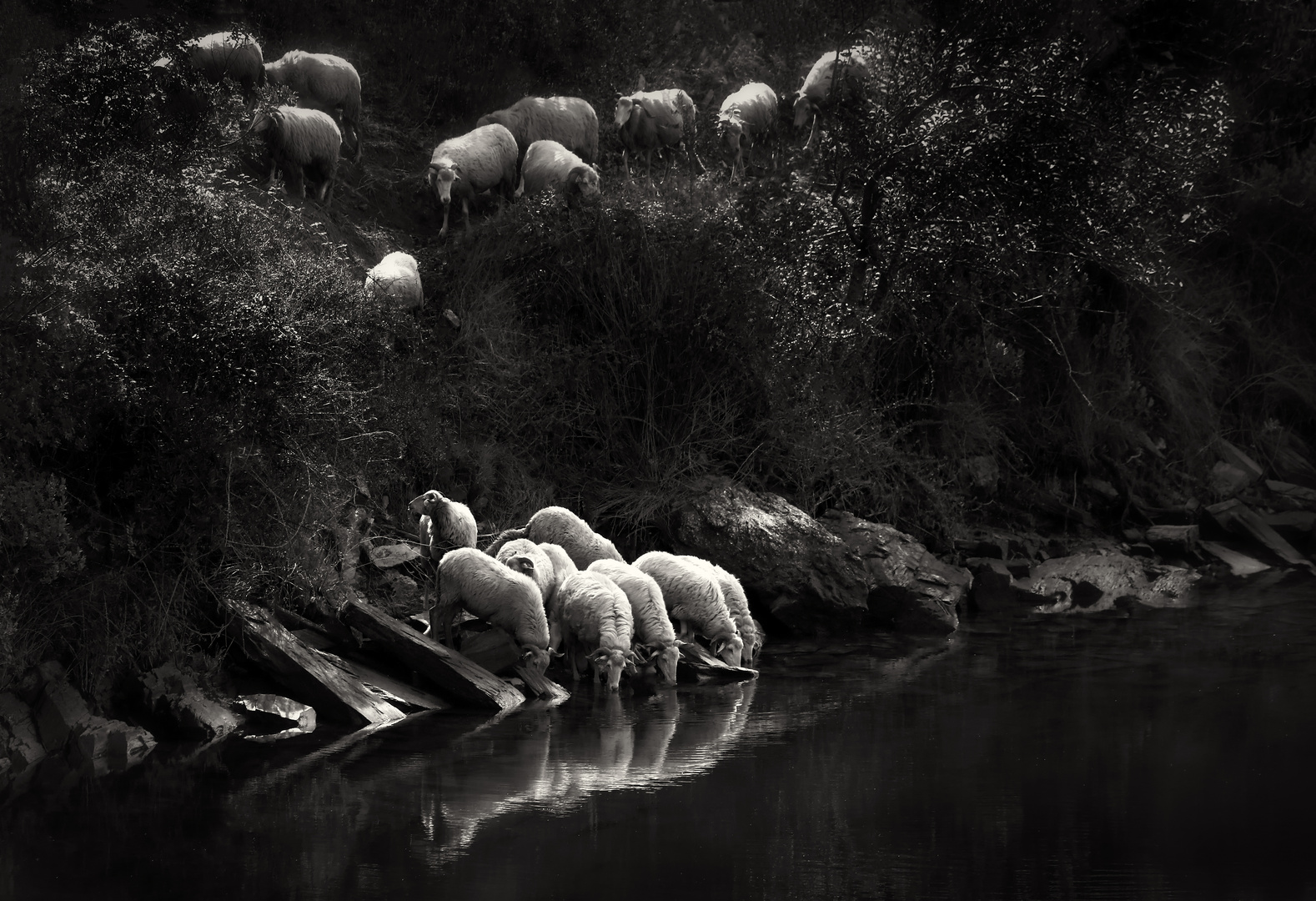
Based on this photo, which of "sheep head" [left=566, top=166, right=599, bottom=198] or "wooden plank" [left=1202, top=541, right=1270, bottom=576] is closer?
"sheep head" [left=566, top=166, right=599, bottom=198]

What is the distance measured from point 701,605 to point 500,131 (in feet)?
27.8

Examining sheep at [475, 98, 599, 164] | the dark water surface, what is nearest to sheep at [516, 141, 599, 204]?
sheep at [475, 98, 599, 164]

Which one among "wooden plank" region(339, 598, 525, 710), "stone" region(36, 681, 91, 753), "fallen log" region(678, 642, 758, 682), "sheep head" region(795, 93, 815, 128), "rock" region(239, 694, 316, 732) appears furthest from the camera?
"sheep head" region(795, 93, 815, 128)

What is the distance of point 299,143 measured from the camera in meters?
16.0

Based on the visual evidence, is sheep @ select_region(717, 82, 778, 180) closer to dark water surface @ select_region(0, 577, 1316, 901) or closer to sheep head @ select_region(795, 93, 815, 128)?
sheep head @ select_region(795, 93, 815, 128)

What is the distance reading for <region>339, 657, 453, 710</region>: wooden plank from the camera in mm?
10062

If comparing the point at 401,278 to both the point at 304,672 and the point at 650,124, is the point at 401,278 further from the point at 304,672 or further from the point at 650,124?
the point at 650,124

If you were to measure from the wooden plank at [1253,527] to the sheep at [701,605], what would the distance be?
27.7 feet

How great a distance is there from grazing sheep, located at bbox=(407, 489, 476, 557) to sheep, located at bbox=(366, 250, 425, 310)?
8.98ft

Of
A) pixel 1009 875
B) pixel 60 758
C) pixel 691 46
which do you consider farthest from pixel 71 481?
pixel 691 46

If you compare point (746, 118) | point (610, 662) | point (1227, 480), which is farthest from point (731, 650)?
point (746, 118)

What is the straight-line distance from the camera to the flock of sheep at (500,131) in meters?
15.7

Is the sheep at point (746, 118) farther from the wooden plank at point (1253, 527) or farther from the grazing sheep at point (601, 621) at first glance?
the grazing sheep at point (601, 621)

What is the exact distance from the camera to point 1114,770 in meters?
8.62
